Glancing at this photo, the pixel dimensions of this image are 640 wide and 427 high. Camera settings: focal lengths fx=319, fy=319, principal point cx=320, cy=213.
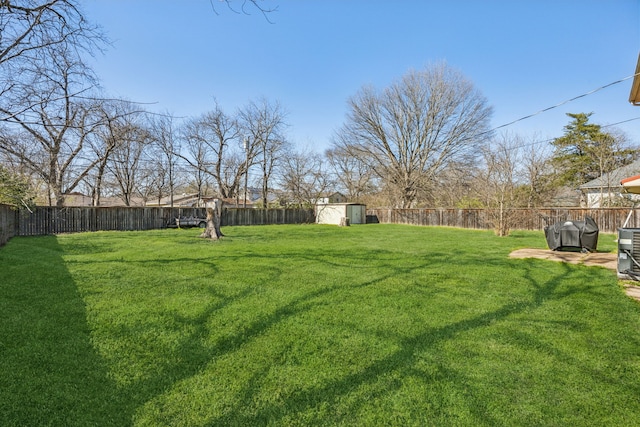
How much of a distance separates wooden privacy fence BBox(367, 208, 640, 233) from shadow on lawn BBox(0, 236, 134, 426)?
13512 mm

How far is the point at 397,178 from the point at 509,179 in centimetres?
1411

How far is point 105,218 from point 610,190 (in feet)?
90.0

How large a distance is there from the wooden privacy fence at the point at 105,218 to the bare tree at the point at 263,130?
703 centimetres

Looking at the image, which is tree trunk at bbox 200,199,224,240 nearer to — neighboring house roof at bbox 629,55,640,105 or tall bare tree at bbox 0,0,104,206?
tall bare tree at bbox 0,0,104,206

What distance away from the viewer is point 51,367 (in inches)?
80.4

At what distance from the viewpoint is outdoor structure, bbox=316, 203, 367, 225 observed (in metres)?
22.3

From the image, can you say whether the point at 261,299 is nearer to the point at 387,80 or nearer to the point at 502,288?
the point at 502,288

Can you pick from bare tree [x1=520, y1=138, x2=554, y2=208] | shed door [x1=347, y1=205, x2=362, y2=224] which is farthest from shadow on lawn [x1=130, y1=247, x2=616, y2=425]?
bare tree [x1=520, y1=138, x2=554, y2=208]

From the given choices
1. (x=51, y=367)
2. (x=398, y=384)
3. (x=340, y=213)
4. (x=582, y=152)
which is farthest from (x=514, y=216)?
(x=582, y=152)

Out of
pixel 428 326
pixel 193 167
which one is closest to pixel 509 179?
pixel 428 326

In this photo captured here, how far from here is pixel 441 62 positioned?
2503cm

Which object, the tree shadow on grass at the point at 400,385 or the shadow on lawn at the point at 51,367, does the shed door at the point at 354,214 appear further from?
the tree shadow on grass at the point at 400,385

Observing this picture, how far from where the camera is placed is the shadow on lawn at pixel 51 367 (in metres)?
1.61

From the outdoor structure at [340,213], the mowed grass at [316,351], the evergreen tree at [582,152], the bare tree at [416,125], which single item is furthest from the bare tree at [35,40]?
the evergreen tree at [582,152]
